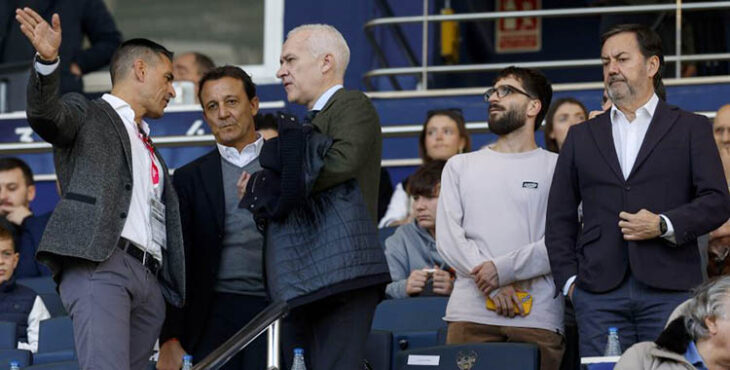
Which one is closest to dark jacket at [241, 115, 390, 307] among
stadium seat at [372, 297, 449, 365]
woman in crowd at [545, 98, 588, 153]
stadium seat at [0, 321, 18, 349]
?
stadium seat at [372, 297, 449, 365]

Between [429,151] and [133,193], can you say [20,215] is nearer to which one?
[429,151]

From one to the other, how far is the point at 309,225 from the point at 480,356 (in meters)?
0.94

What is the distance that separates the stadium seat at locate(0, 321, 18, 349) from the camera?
7117mm

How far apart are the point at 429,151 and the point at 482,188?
203 centimetres

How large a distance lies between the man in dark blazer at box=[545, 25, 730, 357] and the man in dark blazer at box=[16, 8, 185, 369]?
5.09 feet

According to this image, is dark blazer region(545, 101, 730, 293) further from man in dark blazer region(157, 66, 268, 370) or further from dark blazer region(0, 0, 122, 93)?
→ dark blazer region(0, 0, 122, 93)

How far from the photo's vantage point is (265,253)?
5617mm

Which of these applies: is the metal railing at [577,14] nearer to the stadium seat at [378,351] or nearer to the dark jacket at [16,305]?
the dark jacket at [16,305]

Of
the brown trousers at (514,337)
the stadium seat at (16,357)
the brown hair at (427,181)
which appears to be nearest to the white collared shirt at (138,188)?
the stadium seat at (16,357)

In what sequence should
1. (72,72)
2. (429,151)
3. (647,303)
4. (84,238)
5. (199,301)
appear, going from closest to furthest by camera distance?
(84,238) < (647,303) < (199,301) < (429,151) < (72,72)

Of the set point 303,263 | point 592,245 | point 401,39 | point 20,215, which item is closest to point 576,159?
point 592,245

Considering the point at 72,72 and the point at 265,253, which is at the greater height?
the point at 72,72

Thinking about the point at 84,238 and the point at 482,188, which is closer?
the point at 84,238

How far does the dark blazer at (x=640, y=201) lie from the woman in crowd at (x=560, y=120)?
1618 mm
